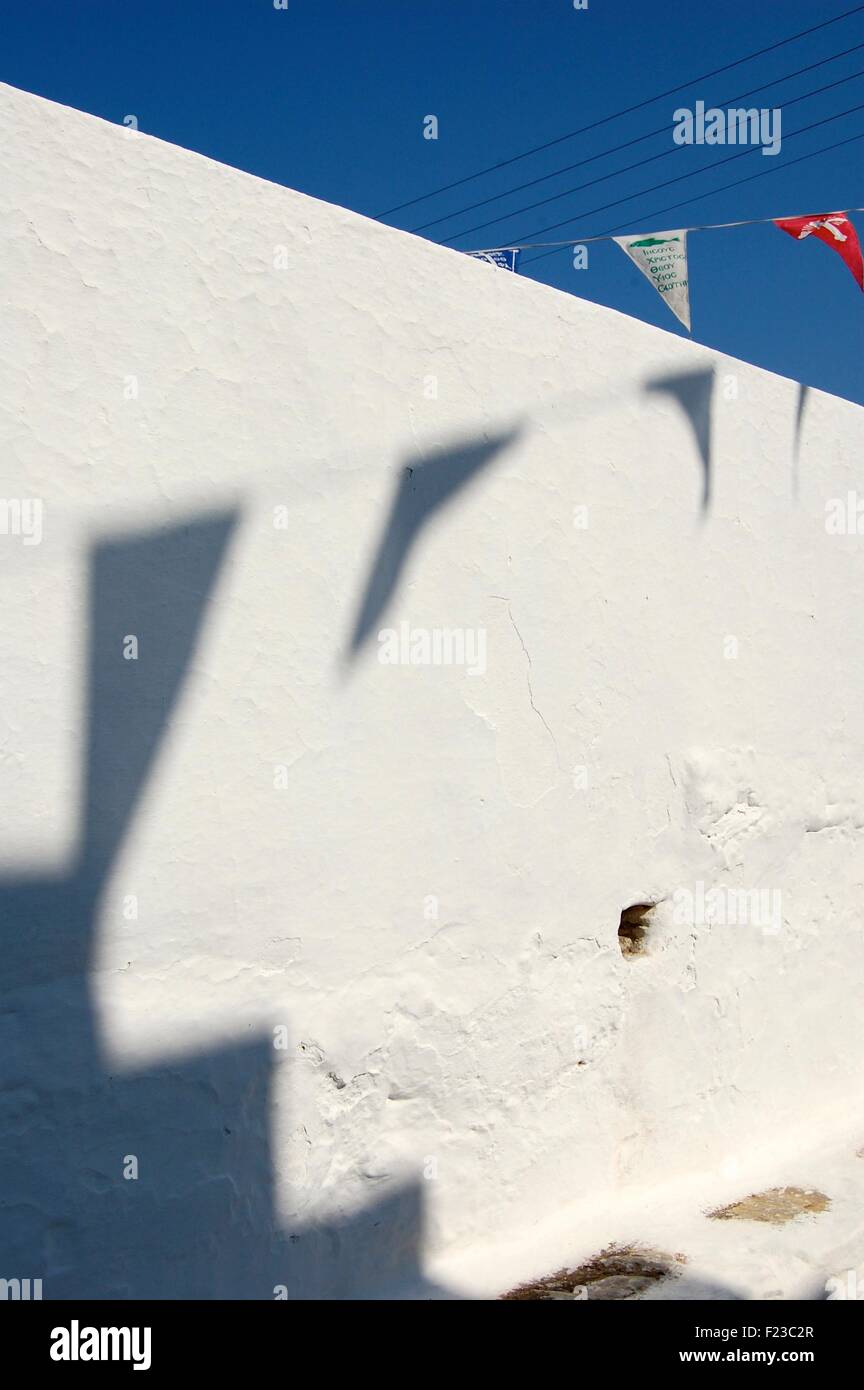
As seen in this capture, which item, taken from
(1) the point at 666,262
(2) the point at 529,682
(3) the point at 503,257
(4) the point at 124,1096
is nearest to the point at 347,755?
(2) the point at 529,682

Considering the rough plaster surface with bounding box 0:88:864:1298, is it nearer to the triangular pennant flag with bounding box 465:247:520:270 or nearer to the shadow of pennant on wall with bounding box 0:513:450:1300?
the shadow of pennant on wall with bounding box 0:513:450:1300

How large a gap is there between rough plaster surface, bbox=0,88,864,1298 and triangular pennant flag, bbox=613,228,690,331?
44 centimetres

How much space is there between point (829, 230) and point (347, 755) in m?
3.56

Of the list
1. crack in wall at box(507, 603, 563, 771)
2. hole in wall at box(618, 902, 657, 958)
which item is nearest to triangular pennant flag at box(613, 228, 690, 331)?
crack in wall at box(507, 603, 563, 771)

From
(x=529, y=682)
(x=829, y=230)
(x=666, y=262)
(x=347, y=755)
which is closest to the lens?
(x=347, y=755)

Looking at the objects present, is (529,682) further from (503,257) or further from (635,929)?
(503,257)

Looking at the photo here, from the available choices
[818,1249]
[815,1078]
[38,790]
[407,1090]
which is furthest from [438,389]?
[815,1078]

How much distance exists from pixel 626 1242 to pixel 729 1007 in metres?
1.03

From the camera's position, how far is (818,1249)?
3891 mm

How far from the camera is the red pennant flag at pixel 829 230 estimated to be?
5344mm

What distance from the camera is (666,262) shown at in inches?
198

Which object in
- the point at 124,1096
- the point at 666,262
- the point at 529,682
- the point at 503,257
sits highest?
the point at 503,257

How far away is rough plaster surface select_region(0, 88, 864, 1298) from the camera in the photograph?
2.72 m

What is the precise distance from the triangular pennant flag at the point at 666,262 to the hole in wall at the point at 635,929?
2328mm
